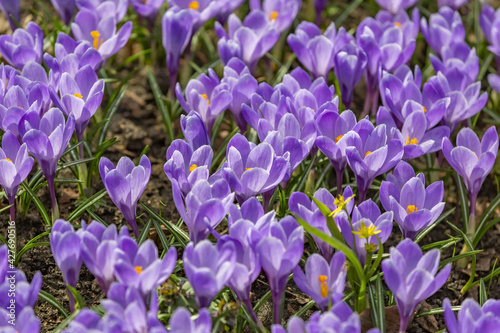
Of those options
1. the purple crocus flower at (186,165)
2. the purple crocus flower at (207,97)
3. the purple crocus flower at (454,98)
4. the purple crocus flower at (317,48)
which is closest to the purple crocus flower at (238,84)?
the purple crocus flower at (207,97)

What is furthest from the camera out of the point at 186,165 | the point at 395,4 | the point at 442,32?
the point at 395,4

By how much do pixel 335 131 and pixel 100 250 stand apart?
1.08m

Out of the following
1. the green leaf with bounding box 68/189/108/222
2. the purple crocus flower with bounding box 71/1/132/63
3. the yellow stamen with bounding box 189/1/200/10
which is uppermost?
the purple crocus flower with bounding box 71/1/132/63

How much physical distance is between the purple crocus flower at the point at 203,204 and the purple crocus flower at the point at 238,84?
0.66m

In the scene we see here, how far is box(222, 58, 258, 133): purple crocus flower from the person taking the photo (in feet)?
8.84

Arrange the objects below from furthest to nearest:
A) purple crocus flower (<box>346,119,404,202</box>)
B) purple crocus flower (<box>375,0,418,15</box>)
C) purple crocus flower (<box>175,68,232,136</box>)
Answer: purple crocus flower (<box>375,0,418,15</box>), purple crocus flower (<box>175,68,232,136</box>), purple crocus flower (<box>346,119,404,202</box>)

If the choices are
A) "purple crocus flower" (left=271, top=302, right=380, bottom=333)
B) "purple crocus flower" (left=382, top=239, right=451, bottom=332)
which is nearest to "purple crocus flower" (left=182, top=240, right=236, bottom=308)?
"purple crocus flower" (left=271, top=302, right=380, bottom=333)

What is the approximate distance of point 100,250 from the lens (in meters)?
1.90

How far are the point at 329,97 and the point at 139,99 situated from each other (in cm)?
144

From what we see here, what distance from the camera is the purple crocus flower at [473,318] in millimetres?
1792

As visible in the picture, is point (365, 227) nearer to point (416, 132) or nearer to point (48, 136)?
point (416, 132)

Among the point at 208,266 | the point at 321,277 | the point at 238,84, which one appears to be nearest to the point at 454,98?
the point at 238,84

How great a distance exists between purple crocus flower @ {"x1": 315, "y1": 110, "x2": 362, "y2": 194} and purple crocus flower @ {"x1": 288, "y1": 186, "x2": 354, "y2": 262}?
240 millimetres

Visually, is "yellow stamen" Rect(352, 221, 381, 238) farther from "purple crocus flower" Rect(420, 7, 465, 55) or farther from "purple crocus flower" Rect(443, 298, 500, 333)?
"purple crocus flower" Rect(420, 7, 465, 55)
